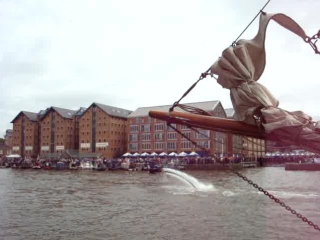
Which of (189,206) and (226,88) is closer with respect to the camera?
(226,88)

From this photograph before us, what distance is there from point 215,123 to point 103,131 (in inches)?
4782

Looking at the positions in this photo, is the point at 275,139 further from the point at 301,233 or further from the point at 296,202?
the point at 296,202

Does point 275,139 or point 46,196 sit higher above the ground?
point 275,139

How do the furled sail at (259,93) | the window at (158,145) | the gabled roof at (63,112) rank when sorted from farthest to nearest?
the gabled roof at (63,112), the window at (158,145), the furled sail at (259,93)

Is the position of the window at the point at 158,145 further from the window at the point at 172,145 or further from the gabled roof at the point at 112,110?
the gabled roof at the point at 112,110

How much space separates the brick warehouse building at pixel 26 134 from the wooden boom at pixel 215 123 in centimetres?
14878

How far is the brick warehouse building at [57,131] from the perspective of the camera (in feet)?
464

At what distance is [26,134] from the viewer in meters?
153

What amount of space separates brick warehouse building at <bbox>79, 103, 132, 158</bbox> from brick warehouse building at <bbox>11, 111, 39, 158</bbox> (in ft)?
87.7

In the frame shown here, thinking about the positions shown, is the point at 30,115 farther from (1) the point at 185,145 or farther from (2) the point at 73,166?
(1) the point at 185,145

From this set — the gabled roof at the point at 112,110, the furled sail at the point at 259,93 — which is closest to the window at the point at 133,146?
the gabled roof at the point at 112,110

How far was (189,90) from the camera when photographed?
12203mm

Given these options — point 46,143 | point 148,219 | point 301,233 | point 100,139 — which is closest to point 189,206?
point 148,219

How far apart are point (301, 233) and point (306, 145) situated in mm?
10019
